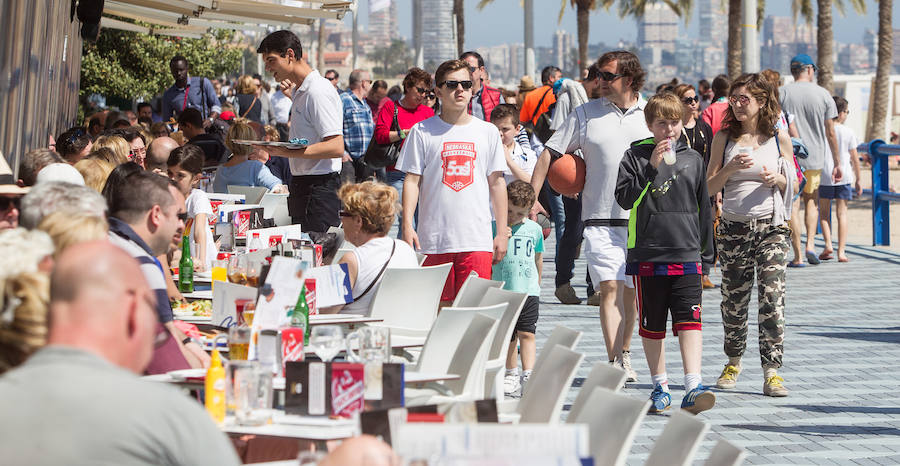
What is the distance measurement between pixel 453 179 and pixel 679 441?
14.0ft

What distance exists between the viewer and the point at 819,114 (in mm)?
13312

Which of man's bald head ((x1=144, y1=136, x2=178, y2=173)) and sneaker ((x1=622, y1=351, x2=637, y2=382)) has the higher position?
man's bald head ((x1=144, y1=136, x2=178, y2=173))

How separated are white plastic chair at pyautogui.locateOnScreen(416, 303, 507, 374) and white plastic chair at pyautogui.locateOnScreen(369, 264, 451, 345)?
1.03 m

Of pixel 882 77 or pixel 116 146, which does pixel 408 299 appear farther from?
pixel 882 77

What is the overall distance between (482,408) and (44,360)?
1099 mm

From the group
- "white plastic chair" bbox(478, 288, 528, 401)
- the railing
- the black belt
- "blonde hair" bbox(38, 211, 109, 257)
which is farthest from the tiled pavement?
"blonde hair" bbox(38, 211, 109, 257)

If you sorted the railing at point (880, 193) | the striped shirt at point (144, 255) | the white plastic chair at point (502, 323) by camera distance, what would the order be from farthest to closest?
the railing at point (880, 193) → the white plastic chair at point (502, 323) → the striped shirt at point (144, 255)

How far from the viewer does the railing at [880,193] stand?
16188 millimetres

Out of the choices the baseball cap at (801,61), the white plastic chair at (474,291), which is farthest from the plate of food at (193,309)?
the baseball cap at (801,61)

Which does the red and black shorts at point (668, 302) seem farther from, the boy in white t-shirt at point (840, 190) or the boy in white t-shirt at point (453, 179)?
the boy in white t-shirt at point (840, 190)

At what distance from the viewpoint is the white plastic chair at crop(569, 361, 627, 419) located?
153 inches

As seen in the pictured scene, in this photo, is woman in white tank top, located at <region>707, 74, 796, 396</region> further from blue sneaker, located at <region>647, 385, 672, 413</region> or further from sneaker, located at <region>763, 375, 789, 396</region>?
blue sneaker, located at <region>647, 385, 672, 413</region>

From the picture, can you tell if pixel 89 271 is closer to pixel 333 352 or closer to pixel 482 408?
pixel 482 408

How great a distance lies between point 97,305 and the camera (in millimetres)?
2600
